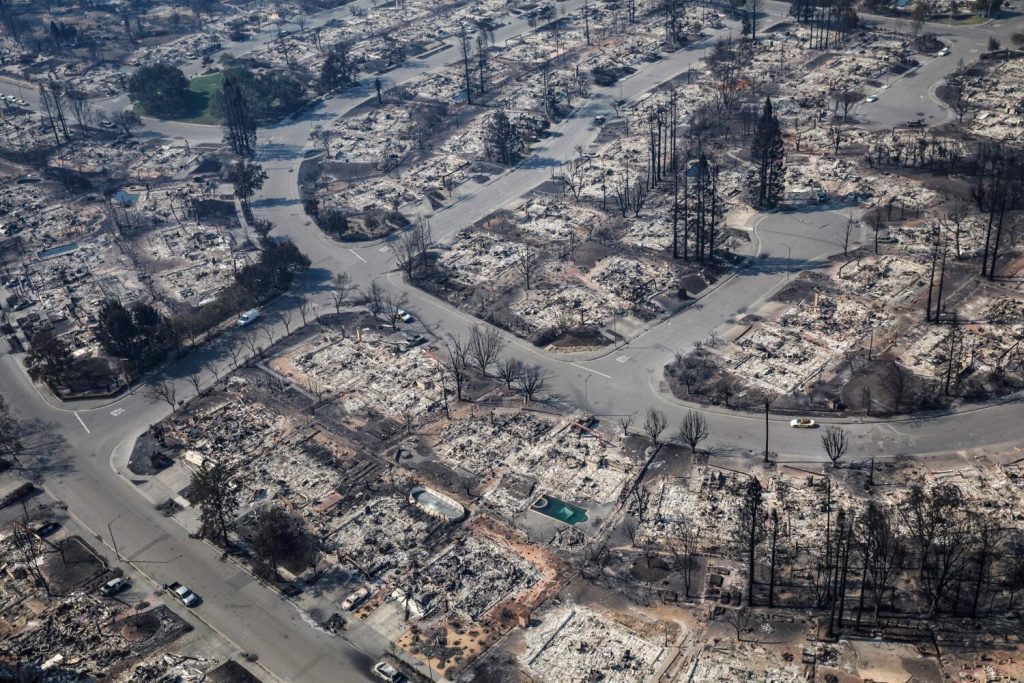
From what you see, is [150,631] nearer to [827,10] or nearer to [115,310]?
[115,310]

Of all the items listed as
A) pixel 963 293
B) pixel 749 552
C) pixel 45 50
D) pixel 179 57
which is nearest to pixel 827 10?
pixel 963 293

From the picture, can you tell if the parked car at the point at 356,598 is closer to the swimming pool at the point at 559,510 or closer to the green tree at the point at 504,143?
the swimming pool at the point at 559,510

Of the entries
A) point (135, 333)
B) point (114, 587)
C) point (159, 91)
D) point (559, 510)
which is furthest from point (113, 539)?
point (159, 91)

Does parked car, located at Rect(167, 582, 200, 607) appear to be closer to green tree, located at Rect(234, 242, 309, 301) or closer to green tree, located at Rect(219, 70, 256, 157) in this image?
green tree, located at Rect(234, 242, 309, 301)

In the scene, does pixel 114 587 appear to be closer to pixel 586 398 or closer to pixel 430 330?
pixel 430 330

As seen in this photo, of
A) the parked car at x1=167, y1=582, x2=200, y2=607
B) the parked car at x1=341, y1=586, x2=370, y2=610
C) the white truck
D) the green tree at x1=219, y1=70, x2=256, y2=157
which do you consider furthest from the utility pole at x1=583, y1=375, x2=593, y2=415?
the green tree at x1=219, y1=70, x2=256, y2=157

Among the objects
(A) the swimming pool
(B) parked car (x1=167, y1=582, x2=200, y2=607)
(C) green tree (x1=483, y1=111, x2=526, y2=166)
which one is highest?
(C) green tree (x1=483, y1=111, x2=526, y2=166)

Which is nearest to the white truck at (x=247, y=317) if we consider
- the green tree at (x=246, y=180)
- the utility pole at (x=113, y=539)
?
the green tree at (x=246, y=180)
